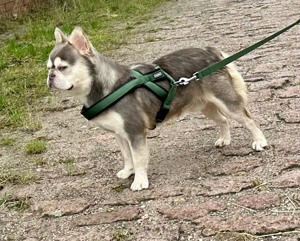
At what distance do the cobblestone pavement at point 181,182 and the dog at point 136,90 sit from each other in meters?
0.25

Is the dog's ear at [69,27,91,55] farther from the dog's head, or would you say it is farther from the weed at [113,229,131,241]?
the weed at [113,229,131,241]

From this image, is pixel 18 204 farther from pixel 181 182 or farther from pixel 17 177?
pixel 181 182

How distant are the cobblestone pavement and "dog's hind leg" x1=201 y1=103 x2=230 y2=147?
84mm

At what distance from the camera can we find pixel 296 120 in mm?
4656

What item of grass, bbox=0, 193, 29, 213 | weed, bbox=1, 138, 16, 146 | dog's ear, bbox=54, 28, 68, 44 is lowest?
weed, bbox=1, 138, 16, 146

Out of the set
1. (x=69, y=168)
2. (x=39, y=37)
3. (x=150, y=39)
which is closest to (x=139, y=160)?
(x=69, y=168)

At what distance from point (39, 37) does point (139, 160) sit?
687 cm

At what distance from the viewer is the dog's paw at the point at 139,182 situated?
397cm

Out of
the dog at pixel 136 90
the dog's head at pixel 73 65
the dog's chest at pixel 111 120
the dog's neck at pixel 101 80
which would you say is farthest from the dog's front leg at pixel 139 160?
the dog's head at pixel 73 65

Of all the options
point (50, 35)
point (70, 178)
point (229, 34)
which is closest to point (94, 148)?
point (70, 178)

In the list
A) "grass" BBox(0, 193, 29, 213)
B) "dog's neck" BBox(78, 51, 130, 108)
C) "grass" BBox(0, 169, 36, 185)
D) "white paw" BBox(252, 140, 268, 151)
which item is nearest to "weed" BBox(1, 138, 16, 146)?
"grass" BBox(0, 169, 36, 185)

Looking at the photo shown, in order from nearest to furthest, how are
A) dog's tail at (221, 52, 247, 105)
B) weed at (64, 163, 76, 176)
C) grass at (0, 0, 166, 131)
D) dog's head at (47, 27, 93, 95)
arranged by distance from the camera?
dog's head at (47, 27, 93, 95) → dog's tail at (221, 52, 247, 105) → weed at (64, 163, 76, 176) → grass at (0, 0, 166, 131)

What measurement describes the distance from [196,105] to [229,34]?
444 cm

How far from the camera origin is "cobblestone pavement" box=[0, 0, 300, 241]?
3281mm
